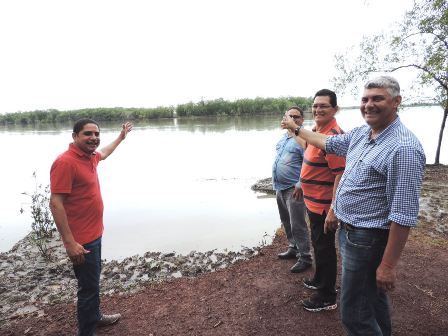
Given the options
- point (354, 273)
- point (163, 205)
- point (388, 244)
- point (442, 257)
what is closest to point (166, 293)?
point (354, 273)

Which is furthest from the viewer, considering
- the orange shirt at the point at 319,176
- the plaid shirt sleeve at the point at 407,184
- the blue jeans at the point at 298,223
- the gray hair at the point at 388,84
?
the blue jeans at the point at 298,223

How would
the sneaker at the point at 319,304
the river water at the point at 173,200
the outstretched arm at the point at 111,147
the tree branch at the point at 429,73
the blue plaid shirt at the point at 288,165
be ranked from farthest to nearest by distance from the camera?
1. the tree branch at the point at 429,73
2. the river water at the point at 173,200
3. the blue plaid shirt at the point at 288,165
4. the outstretched arm at the point at 111,147
5. the sneaker at the point at 319,304

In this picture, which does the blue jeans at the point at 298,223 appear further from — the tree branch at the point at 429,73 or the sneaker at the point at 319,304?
the tree branch at the point at 429,73

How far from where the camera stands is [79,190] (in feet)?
9.35

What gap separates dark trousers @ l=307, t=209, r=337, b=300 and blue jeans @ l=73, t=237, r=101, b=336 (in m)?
2.25

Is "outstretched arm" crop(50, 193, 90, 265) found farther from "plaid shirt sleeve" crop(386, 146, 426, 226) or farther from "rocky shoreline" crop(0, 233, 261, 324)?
"plaid shirt sleeve" crop(386, 146, 426, 226)

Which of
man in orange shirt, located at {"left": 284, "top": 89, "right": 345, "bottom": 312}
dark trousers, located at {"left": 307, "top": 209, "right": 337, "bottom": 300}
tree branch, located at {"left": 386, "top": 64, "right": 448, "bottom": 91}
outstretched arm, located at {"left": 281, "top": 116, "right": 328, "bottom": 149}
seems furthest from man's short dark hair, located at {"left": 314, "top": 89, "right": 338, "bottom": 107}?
tree branch, located at {"left": 386, "top": 64, "right": 448, "bottom": 91}

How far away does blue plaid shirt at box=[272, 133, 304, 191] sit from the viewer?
167 inches

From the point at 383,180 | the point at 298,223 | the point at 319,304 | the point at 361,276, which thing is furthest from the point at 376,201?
the point at 298,223

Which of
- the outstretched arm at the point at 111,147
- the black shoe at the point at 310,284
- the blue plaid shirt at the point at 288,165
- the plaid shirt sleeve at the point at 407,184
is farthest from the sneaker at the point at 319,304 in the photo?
the outstretched arm at the point at 111,147

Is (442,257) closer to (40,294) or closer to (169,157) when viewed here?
(40,294)

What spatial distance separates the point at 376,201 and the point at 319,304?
1.89 m

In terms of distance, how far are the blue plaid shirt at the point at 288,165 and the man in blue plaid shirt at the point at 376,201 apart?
1902 mm

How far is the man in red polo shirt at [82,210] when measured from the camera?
8.88 ft
